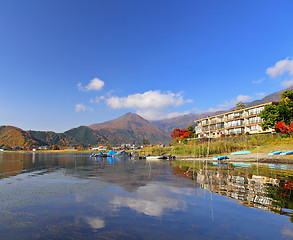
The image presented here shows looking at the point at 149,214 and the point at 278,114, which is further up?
the point at 278,114

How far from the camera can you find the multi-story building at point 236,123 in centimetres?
8681

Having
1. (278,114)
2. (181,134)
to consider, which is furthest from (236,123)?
(181,134)

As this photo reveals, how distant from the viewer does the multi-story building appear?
86.8 meters

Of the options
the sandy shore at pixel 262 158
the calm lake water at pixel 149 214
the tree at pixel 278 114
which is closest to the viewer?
the calm lake water at pixel 149 214

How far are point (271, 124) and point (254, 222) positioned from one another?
72.7 m

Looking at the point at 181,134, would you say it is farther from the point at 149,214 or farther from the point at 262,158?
the point at 149,214

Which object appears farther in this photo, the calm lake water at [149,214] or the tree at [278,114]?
the tree at [278,114]

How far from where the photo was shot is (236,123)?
97.1 m

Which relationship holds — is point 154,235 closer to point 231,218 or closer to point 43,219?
point 231,218

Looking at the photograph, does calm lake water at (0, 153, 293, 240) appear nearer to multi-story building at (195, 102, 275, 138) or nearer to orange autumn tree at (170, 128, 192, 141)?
multi-story building at (195, 102, 275, 138)

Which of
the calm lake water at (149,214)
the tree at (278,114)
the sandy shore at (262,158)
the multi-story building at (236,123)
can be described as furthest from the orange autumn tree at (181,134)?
the calm lake water at (149,214)

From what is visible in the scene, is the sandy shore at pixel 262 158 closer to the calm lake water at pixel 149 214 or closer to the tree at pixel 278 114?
the tree at pixel 278 114

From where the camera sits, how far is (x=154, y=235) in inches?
341

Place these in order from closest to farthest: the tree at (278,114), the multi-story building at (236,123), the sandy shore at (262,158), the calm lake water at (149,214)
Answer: the calm lake water at (149,214) → the sandy shore at (262,158) → the tree at (278,114) → the multi-story building at (236,123)
